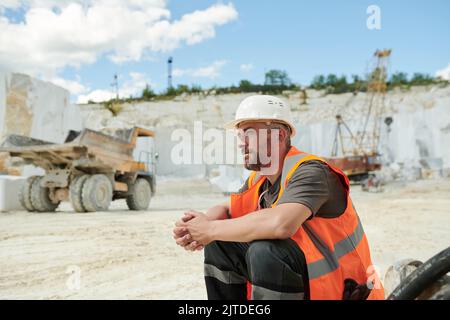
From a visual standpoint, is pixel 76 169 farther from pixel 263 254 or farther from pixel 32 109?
pixel 263 254

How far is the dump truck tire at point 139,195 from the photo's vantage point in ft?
34.4

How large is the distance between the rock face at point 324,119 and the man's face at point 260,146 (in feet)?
70.2

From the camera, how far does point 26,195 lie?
9.43 m

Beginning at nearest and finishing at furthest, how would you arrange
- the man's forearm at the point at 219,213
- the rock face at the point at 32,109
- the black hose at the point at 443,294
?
the black hose at the point at 443,294, the man's forearm at the point at 219,213, the rock face at the point at 32,109

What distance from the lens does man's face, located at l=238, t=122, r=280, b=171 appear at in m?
2.14

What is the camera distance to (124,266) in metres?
4.42

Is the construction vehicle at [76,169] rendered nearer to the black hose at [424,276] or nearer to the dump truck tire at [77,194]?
the dump truck tire at [77,194]


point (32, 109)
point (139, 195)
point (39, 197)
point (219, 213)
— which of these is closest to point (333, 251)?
point (219, 213)

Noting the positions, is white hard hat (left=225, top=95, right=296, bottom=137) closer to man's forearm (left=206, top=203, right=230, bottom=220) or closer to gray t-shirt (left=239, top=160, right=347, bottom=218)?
gray t-shirt (left=239, top=160, right=347, bottom=218)

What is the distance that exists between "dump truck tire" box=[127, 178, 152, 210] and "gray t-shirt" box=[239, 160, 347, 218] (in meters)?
8.98

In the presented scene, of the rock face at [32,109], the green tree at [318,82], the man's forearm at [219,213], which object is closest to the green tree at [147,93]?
the green tree at [318,82]

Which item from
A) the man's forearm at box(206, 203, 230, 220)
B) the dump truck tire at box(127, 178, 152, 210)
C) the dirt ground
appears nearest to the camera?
the man's forearm at box(206, 203, 230, 220)

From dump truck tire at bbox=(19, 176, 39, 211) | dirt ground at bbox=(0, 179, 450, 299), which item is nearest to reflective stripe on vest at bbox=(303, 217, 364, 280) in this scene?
dirt ground at bbox=(0, 179, 450, 299)

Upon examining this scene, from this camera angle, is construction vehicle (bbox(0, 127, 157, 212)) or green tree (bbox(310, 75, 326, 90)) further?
green tree (bbox(310, 75, 326, 90))
